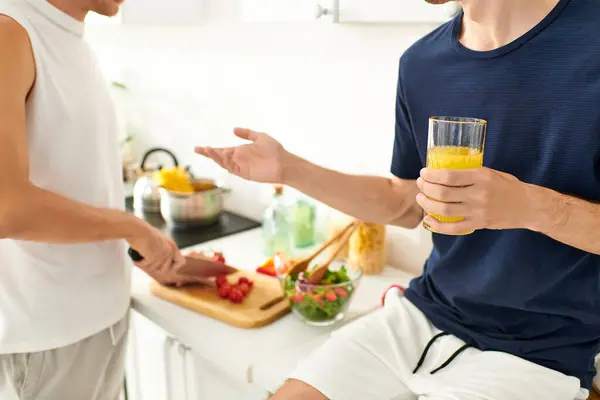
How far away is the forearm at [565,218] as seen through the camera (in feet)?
2.69

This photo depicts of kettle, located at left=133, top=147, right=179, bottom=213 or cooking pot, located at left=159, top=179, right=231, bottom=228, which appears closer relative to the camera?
cooking pot, located at left=159, top=179, right=231, bottom=228

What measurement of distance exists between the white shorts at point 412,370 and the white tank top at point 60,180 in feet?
1.57

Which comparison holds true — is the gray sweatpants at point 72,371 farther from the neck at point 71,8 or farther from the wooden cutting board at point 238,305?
the neck at point 71,8

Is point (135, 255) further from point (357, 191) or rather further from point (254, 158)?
point (357, 191)

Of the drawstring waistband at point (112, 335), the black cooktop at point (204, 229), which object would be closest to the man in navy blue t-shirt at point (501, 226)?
the drawstring waistband at point (112, 335)

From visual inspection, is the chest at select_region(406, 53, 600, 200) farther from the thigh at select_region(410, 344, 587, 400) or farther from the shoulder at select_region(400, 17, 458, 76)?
the thigh at select_region(410, 344, 587, 400)

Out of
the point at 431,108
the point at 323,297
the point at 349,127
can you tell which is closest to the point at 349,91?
the point at 349,127

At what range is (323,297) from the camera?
48.2 inches

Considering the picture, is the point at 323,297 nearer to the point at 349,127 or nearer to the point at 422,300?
the point at 422,300

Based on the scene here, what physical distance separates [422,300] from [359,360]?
21cm

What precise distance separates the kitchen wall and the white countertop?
29 centimetres

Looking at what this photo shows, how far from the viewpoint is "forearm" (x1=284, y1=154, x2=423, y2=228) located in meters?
1.18

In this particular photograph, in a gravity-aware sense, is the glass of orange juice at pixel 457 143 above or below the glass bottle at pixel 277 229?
above

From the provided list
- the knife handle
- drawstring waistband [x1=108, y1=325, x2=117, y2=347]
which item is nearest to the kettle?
the knife handle
